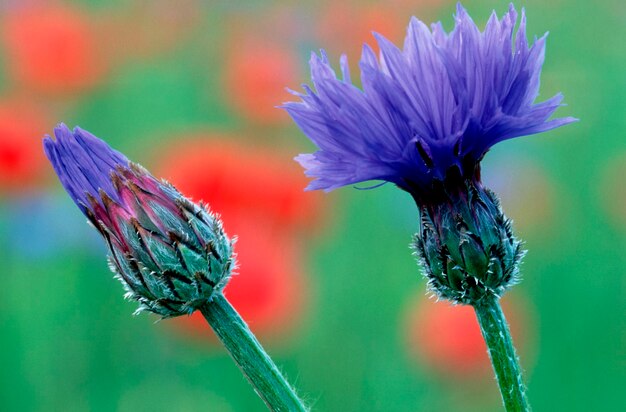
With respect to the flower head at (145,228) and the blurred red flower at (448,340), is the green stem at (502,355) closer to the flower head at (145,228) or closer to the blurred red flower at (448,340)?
the flower head at (145,228)

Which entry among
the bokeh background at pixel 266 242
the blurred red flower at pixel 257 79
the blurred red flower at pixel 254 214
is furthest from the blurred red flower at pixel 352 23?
the blurred red flower at pixel 254 214

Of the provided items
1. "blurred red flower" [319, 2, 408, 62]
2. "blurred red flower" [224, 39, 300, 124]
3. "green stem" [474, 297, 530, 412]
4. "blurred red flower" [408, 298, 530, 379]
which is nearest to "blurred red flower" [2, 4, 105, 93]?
"blurred red flower" [224, 39, 300, 124]

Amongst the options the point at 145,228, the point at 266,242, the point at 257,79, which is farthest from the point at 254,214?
the point at 145,228

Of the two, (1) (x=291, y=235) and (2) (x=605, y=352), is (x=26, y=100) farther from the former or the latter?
(2) (x=605, y=352)

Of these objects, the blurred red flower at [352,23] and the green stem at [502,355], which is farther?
the blurred red flower at [352,23]

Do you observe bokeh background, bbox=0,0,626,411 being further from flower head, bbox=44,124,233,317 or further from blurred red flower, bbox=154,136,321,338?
flower head, bbox=44,124,233,317

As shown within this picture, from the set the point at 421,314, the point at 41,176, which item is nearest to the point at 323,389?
the point at 421,314

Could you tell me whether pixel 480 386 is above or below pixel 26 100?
below
